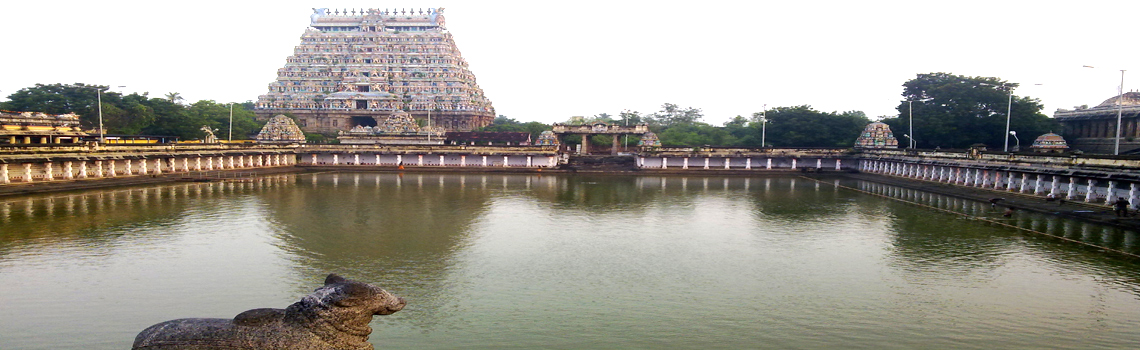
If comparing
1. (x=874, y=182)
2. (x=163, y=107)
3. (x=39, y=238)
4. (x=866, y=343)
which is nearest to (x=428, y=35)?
(x=163, y=107)

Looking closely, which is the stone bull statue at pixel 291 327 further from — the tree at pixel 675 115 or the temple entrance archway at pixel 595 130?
the tree at pixel 675 115

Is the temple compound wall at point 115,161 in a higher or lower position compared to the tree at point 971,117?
lower

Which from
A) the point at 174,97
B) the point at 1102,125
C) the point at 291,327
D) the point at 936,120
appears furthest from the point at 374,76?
the point at 291,327

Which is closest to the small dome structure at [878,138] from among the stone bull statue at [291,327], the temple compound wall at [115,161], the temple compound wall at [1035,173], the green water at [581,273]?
the temple compound wall at [1035,173]

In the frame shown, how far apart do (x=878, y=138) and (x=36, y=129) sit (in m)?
70.4

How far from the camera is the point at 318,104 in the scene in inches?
3723

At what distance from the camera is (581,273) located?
1858 cm

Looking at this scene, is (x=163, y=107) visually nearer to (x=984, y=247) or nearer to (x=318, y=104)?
(x=318, y=104)

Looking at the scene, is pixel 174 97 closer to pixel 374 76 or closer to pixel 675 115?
pixel 374 76

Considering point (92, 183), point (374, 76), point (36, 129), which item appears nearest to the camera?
point (92, 183)

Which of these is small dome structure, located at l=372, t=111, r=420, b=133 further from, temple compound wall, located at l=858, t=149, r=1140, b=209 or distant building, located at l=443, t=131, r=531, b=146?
temple compound wall, located at l=858, t=149, r=1140, b=209

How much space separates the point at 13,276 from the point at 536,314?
1344cm

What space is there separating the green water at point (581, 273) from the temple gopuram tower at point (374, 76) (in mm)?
60494

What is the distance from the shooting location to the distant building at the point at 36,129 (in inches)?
1900
